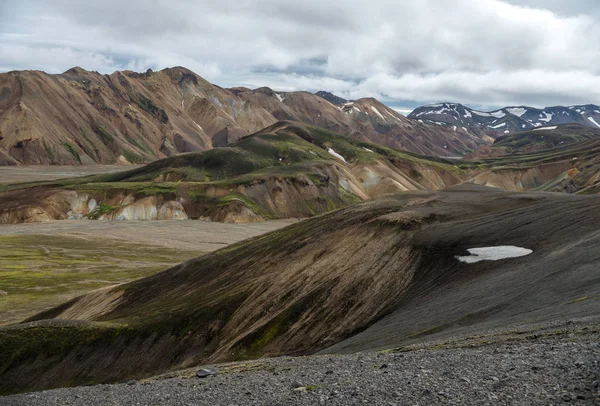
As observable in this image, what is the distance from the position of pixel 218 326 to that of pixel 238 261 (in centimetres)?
1899

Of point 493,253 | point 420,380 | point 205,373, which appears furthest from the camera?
point 493,253

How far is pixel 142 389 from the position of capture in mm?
26062

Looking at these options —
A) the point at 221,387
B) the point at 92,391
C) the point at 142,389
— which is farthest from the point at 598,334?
the point at 92,391

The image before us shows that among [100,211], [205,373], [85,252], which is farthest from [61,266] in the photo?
[205,373]

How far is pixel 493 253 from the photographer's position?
4844 cm

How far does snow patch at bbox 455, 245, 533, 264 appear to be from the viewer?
4678 centimetres

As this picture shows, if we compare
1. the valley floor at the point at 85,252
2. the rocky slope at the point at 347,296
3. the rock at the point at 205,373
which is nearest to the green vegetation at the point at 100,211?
the valley floor at the point at 85,252

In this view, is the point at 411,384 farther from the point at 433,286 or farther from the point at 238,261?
the point at 238,261

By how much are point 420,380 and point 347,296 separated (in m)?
32.4

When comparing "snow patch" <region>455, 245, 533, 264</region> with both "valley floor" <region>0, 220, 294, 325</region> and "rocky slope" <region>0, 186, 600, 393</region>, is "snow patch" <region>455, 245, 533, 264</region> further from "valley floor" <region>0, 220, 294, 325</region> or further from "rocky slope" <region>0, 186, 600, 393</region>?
"valley floor" <region>0, 220, 294, 325</region>

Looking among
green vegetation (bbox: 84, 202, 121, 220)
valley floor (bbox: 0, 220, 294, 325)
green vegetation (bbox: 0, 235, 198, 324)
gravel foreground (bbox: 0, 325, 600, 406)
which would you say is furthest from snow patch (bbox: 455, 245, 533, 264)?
green vegetation (bbox: 84, 202, 121, 220)

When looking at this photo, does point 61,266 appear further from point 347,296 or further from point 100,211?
point 347,296

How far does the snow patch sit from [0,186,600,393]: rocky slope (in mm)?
442

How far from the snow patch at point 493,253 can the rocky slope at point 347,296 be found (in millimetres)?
442
